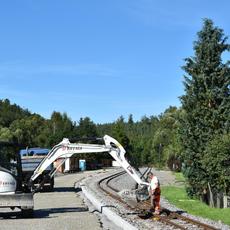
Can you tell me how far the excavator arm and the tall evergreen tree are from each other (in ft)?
44.0

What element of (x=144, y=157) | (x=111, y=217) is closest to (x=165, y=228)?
(x=111, y=217)

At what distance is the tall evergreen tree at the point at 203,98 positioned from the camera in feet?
115

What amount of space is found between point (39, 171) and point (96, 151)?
2424 millimetres

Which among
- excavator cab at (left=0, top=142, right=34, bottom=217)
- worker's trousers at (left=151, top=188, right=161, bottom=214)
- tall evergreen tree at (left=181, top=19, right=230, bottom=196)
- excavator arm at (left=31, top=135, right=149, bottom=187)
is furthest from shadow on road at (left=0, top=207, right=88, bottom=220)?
tall evergreen tree at (left=181, top=19, right=230, bottom=196)

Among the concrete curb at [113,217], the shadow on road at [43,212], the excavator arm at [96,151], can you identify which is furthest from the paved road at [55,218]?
the excavator arm at [96,151]

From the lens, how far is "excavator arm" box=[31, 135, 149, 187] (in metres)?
21.6

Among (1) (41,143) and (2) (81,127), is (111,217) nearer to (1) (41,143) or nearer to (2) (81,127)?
(1) (41,143)

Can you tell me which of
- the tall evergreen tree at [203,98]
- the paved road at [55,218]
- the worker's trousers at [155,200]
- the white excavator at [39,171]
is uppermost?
the tall evergreen tree at [203,98]

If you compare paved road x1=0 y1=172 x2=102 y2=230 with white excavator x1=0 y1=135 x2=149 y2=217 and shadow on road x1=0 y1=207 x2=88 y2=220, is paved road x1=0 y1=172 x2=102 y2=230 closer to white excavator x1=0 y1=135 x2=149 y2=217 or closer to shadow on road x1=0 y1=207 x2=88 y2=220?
shadow on road x1=0 y1=207 x2=88 y2=220

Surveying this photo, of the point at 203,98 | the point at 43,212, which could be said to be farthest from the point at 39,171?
the point at 203,98

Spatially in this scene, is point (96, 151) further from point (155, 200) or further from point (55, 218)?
point (55, 218)

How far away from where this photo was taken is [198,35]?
36.0m

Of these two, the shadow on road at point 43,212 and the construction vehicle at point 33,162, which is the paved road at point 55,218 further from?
the construction vehicle at point 33,162

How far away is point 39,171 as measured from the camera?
2242 cm
